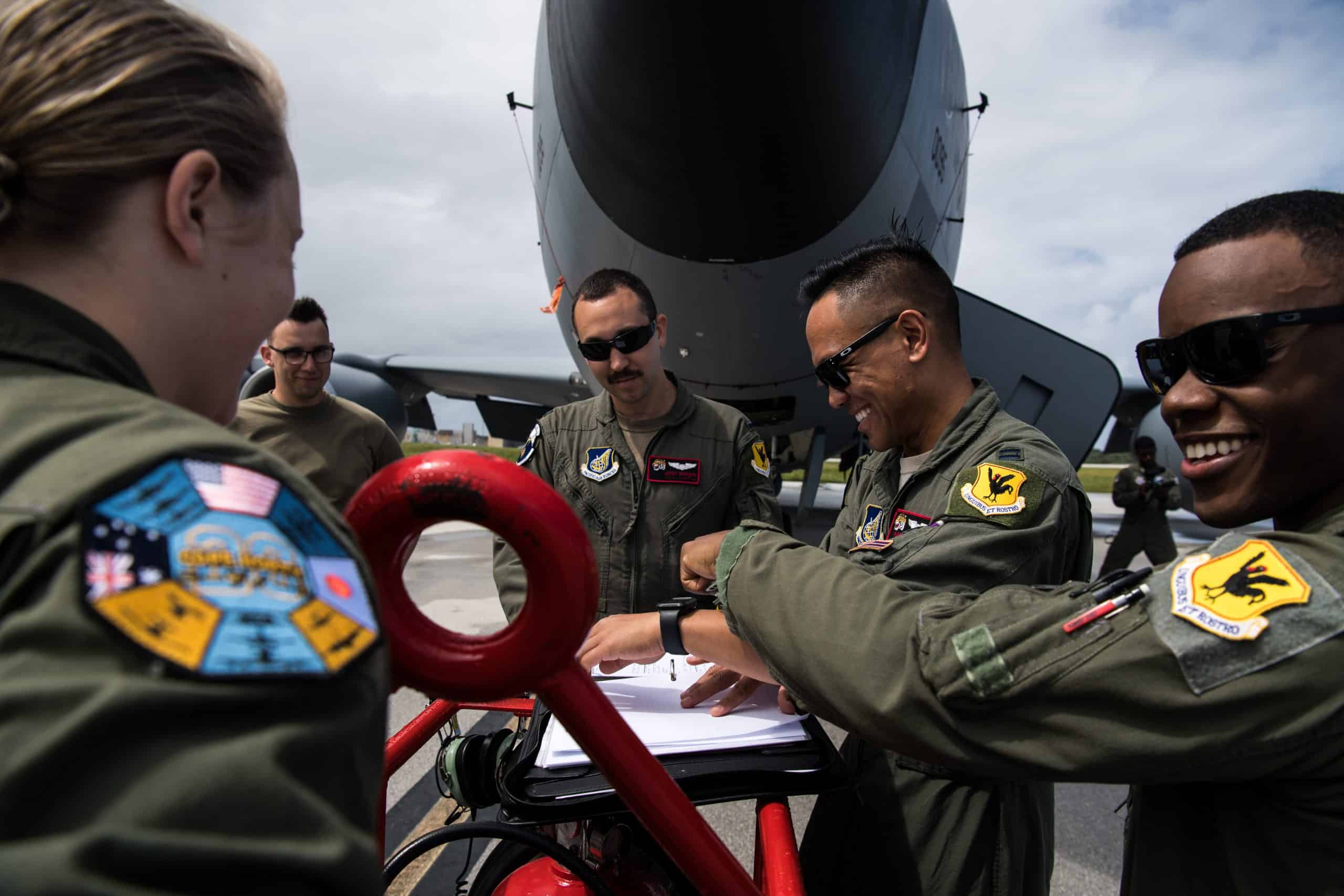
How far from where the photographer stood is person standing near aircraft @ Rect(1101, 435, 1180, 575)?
6.01 m

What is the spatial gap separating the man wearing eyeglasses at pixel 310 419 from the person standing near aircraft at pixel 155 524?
2473 mm

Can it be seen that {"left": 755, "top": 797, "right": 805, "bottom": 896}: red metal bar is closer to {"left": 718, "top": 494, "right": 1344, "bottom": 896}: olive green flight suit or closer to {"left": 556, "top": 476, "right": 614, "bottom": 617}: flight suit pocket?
{"left": 718, "top": 494, "right": 1344, "bottom": 896}: olive green flight suit

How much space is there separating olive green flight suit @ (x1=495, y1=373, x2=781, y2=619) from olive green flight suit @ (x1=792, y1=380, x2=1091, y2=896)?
92 cm


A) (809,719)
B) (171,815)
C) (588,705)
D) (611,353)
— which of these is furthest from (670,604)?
(611,353)

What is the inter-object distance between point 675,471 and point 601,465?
0.24 m

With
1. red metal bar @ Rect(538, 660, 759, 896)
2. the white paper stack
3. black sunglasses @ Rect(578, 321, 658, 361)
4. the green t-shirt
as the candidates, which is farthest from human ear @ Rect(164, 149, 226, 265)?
the green t-shirt

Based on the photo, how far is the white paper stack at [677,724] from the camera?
3.31 ft

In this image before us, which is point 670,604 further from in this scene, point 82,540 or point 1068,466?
point 82,540

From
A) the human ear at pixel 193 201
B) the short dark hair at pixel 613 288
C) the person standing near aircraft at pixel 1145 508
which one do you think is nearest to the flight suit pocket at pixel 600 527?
the short dark hair at pixel 613 288

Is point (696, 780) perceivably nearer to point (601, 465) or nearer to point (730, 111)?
point (601, 465)

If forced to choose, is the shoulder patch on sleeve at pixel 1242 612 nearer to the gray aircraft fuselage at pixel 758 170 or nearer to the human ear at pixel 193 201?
the human ear at pixel 193 201

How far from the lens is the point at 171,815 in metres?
0.32

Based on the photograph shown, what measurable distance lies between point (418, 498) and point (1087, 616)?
636 mm

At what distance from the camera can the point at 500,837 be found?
1.07 m
